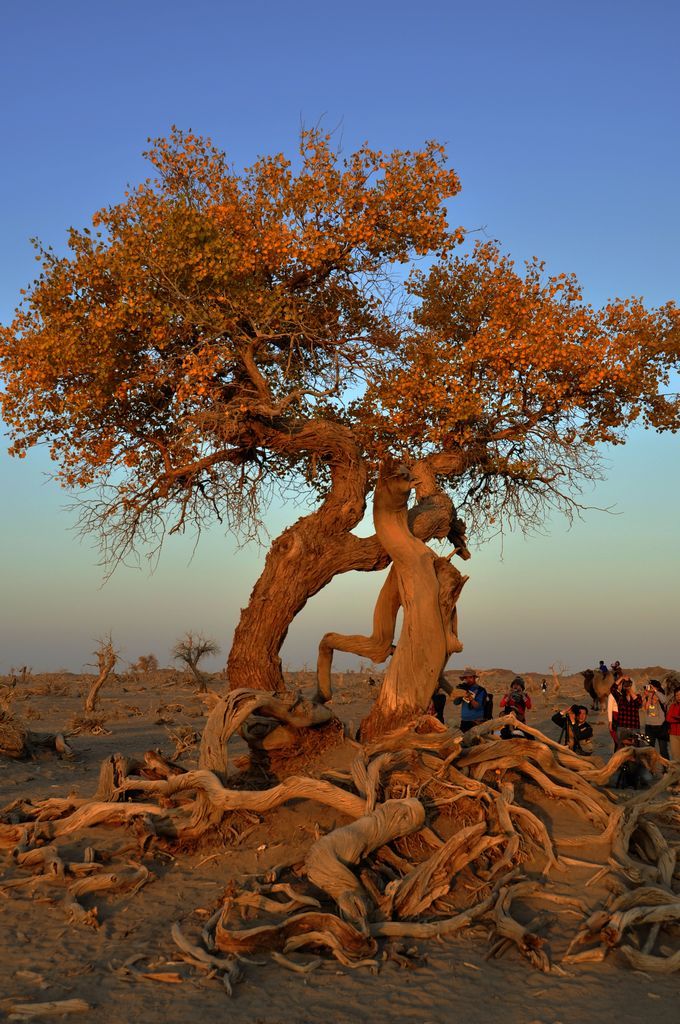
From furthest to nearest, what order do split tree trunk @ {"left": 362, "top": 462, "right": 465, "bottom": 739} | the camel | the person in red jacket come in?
the camel
the person in red jacket
split tree trunk @ {"left": 362, "top": 462, "right": 465, "bottom": 739}

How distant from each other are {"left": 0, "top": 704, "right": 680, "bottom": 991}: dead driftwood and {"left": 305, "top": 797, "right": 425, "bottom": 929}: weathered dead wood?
0.02 m

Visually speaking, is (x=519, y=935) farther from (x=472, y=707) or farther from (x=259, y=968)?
(x=472, y=707)

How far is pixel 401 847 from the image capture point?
1105 cm

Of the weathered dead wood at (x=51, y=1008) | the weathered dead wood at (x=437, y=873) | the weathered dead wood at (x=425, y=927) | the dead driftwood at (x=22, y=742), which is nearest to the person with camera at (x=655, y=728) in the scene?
the weathered dead wood at (x=437, y=873)

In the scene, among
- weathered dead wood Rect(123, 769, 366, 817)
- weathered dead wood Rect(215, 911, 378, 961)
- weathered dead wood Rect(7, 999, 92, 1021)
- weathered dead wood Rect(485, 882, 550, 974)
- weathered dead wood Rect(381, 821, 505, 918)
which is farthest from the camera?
weathered dead wood Rect(123, 769, 366, 817)

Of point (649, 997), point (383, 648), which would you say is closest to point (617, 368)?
point (383, 648)

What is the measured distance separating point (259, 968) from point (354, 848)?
6.44 feet

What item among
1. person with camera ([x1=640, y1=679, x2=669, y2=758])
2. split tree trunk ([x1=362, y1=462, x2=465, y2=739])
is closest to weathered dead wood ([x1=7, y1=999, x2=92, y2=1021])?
split tree trunk ([x1=362, y1=462, x2=465, y2=739])

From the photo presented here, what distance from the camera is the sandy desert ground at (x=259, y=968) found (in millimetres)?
7695

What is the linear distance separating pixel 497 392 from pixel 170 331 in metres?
5.76

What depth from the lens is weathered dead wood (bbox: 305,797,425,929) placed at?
9.29 m

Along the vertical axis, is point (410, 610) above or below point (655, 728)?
above

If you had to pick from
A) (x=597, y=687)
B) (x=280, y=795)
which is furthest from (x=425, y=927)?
(x=597, y=687)

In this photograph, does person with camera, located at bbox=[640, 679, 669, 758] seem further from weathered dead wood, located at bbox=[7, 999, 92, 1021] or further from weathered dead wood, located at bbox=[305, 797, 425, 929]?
weathered dead wood, located at bbox=[7, 999, 92, 1021]
